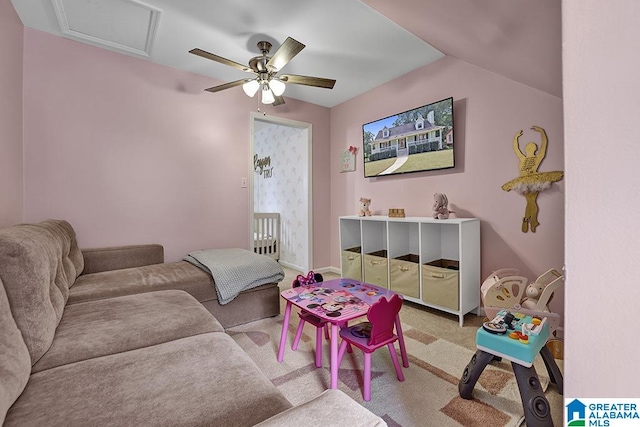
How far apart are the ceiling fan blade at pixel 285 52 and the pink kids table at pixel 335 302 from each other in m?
1.62

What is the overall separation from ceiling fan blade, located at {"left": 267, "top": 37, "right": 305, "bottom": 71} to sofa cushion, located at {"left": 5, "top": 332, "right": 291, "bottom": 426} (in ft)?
5.94

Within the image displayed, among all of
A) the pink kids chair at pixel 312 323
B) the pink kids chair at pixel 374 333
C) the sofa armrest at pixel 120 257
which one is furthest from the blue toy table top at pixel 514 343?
the sofa armrest at pixel 120 257

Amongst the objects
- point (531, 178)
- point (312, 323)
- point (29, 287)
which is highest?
point (531, 178)

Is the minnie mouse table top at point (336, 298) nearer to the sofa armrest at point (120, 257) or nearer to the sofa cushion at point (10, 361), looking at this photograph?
the sofa cushion at point (10, 361)

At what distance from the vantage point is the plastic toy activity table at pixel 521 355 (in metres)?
1.17

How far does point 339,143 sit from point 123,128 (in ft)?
8.40

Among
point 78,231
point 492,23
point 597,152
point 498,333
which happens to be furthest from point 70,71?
point 498,333

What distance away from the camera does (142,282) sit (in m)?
2.03

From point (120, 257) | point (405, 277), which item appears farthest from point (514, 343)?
point (120, 257)

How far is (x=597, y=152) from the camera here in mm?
578

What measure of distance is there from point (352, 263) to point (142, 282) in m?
2.08

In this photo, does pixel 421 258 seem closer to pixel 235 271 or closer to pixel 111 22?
pixel 235 271

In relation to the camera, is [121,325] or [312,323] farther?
[312,323]

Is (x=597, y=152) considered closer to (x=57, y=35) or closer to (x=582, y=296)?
(x=582, y=296)
